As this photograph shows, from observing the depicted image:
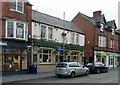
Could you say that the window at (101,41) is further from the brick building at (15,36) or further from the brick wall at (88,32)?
the brick building at (15,36)

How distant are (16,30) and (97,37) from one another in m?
23.1

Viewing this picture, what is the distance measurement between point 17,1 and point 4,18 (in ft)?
9.80

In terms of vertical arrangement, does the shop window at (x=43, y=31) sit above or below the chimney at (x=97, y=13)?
below

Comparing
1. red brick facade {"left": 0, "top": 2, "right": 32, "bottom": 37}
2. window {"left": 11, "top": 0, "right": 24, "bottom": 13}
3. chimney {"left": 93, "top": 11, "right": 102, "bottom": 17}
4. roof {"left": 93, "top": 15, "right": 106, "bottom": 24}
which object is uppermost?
chimney {"left": 93, "top": 11, "right": 102, "bottom": 17}

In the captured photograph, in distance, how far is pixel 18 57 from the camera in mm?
26078

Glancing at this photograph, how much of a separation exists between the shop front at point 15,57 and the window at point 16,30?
0.67 m

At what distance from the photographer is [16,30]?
2539cm

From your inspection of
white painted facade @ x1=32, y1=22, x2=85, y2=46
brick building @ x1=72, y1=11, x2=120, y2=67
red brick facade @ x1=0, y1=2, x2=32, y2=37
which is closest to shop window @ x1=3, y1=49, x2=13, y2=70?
red brick facade @ x1=0, y1=2, x2=32, y2=37

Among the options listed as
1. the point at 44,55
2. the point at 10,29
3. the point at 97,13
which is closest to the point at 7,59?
the point at 10,29

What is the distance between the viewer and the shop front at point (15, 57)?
948 inches

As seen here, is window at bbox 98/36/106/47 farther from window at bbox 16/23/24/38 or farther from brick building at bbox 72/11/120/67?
window at bbox 16/23/24/38

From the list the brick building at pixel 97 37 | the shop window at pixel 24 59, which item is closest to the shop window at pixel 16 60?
the shop window at pixel 24 59

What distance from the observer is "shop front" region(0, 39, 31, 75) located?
79.0 ft

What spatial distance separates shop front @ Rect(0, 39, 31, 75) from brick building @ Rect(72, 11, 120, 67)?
17.8 meters
